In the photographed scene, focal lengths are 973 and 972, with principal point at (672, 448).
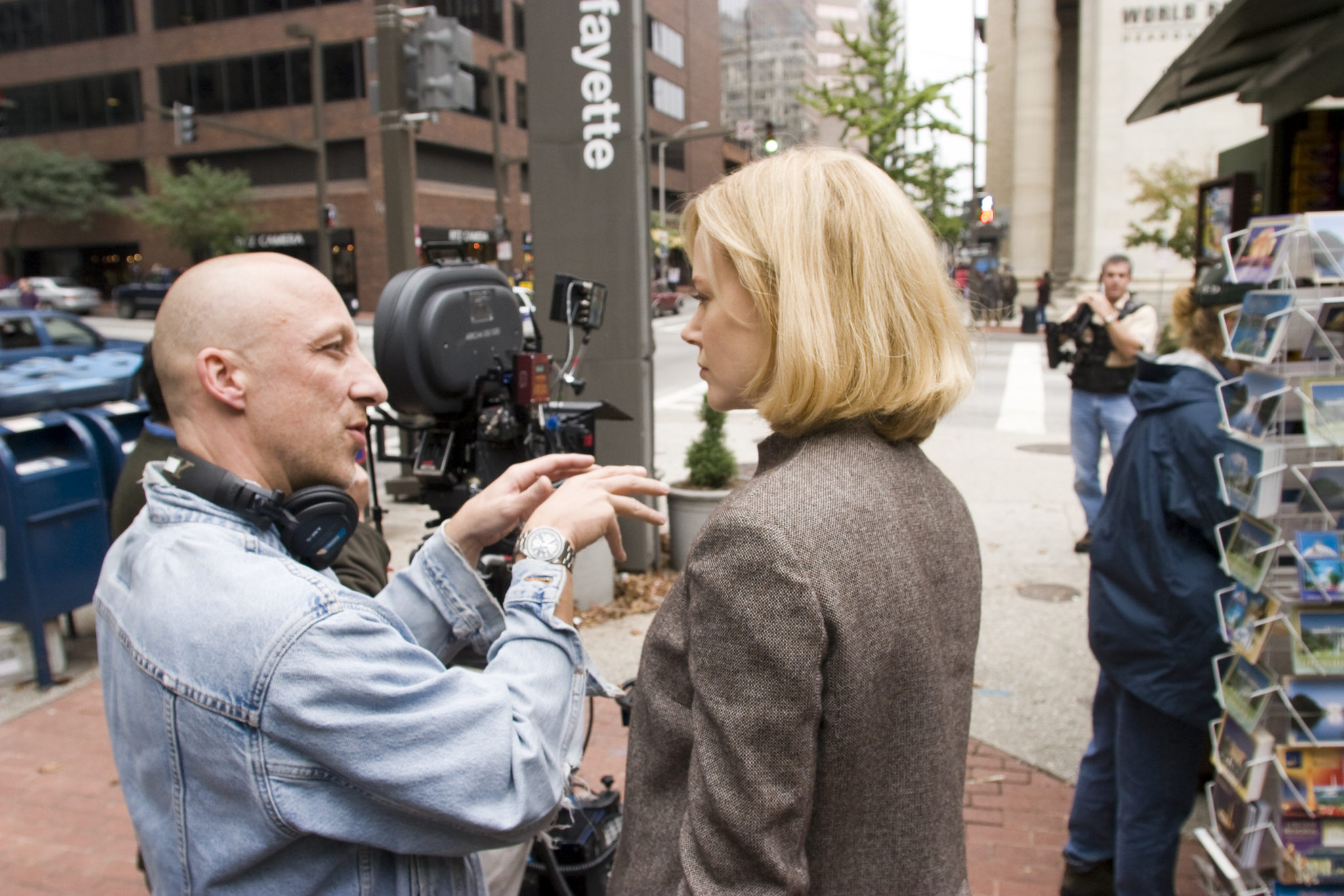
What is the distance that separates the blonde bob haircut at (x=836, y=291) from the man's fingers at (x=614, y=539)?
1.44ft

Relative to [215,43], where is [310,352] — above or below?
below

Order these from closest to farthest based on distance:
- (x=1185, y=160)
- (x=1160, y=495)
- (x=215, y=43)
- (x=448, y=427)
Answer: (x=1160, y=495) → (x=448, y=427) → (x=1185, y=160) → (x=215, y=43)

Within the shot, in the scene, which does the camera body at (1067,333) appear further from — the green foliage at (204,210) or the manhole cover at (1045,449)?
the green foliage at (204,210)

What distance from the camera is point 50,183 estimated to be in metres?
45.9

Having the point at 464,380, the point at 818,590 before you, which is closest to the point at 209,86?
the point at 464,380

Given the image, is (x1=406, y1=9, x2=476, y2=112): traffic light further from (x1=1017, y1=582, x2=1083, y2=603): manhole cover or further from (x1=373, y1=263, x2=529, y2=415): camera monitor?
A: (x1=1017, y1=582, x2=1083, y2=603): manhole cover

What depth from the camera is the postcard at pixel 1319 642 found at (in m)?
2.40

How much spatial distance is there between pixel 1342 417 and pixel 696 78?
62503mm

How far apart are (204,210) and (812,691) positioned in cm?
4787

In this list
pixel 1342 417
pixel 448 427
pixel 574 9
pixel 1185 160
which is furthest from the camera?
pixel 1185 160

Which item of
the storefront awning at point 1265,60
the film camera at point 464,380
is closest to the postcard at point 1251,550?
the storefront awning at point 1265,60

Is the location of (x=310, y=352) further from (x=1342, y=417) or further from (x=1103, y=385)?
(x=1103, y=385)

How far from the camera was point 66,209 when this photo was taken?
4719 cm

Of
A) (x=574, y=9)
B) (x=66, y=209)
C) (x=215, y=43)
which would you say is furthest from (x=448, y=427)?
(x=66, y=209)
